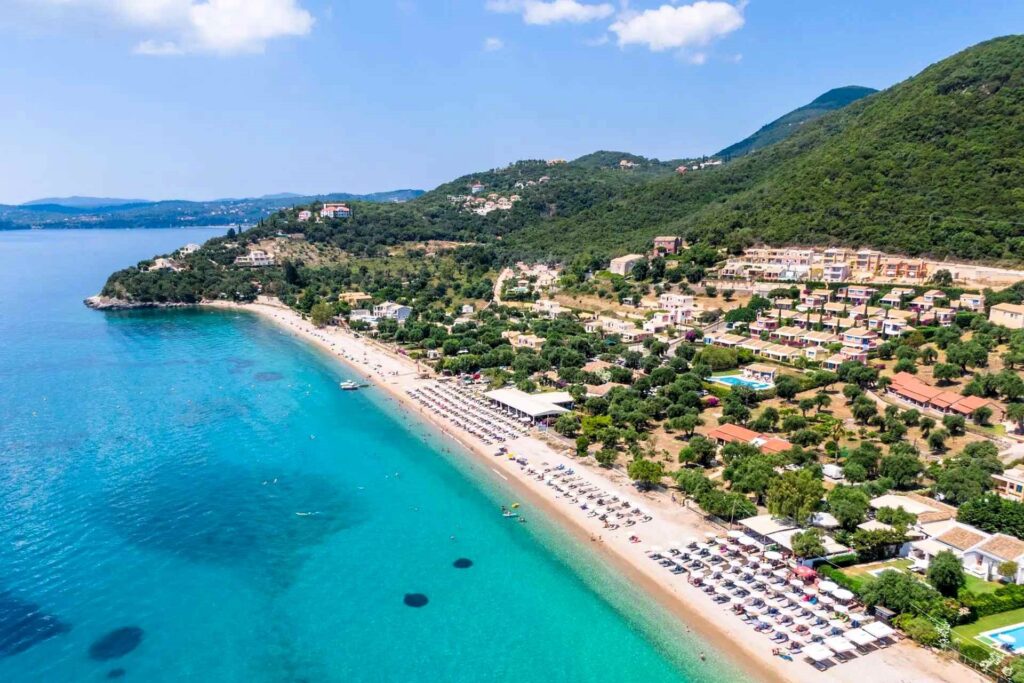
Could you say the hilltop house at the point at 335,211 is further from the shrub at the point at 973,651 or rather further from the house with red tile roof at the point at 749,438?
the shrub at the point at 973,651

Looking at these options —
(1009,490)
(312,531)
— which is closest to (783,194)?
(1009,490)

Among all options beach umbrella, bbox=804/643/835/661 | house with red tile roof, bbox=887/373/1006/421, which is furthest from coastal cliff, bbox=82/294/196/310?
beach umbrella, bbox=804/643/835/661

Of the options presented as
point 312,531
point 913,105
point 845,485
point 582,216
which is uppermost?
point 913,105

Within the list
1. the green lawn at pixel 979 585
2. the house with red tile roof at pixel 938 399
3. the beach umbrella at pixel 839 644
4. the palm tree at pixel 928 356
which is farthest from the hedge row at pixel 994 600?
the palm tree at pixel 928 356

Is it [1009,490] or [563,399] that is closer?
[1009,490]

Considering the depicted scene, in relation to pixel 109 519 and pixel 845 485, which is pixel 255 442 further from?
pixel 845 485

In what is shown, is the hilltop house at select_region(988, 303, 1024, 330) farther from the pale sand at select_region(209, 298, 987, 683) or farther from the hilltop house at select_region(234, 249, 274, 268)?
the hilltop house at select_region(234, 249, 274, 268)
